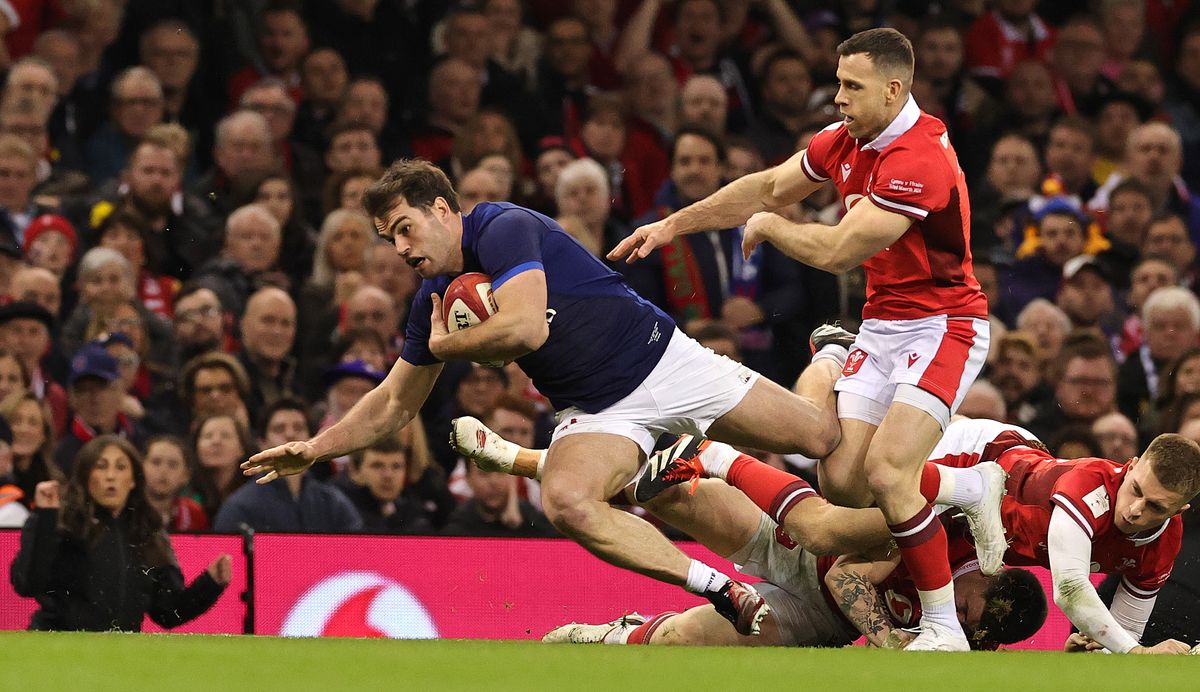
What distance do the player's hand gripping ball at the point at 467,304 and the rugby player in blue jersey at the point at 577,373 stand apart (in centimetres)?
4

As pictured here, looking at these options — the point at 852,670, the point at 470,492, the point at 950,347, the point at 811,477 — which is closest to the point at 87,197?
the point at 470,492

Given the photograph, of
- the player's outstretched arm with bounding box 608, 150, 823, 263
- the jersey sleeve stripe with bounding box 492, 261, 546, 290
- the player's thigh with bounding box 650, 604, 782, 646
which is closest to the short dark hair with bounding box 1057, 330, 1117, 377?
the player's outstretched arm with bounding box 608, 150, 823, 263

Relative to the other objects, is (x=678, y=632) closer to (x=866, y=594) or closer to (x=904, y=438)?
(x=866, y=594)

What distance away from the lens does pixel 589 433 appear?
756 centimetres

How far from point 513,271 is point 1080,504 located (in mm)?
2373

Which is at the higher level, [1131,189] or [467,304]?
[467,304]

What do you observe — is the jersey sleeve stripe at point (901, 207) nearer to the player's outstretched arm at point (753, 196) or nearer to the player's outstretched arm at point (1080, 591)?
the player's outstretched arm at point (753, 196)

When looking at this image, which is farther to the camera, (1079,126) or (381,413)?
(1079,126)

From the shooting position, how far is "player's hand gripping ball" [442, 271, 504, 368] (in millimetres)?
7246

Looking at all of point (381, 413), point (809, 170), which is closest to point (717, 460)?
point (809, 170)

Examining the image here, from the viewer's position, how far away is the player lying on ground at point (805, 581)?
786 centimetres

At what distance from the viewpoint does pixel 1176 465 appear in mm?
7414

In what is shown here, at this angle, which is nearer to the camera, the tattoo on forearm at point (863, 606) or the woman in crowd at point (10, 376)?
the tattoo on forearm at point (863, 606)

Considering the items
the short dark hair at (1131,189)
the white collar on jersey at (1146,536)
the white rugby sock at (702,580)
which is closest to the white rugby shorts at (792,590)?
the white rugby sock at (702,580)
